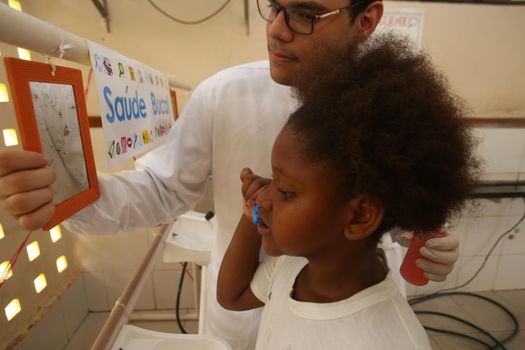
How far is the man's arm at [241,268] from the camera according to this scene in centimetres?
73

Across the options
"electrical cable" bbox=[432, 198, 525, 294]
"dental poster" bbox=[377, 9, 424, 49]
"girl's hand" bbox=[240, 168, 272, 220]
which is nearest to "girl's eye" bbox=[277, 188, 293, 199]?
"girl's hand" bbox=[240, 168, 272, 220]

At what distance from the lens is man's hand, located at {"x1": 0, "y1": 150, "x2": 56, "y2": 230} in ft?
1.34

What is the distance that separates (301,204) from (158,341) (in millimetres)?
578

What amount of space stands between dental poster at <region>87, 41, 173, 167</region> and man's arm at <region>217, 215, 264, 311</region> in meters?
0.31

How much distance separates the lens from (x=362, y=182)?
0.45 metres

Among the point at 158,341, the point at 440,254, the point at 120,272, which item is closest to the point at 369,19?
the point at 440,254

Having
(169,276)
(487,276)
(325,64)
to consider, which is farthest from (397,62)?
(487,276)

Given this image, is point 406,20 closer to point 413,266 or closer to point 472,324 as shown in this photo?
point 413,266

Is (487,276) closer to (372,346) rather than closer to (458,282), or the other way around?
(458,282)

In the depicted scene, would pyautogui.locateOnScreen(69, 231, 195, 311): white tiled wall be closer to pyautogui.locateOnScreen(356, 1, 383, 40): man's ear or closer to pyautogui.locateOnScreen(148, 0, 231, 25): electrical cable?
pyautogui.locateOnScreen(148, 0, 231, 25): electrical cable

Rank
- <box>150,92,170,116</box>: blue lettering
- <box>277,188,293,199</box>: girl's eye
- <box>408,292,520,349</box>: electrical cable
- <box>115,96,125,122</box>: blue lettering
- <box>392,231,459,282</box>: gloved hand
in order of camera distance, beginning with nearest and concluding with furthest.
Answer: <box>277,188,293,199</box>: girl's eye
<box>115,96,125,122</box>: blue lettering
<box>392,231,459,282</box>: gloved hand
<box>150,92,170,116</box>: blue lettering
<box>408,292,520,349</box>: electrical cable

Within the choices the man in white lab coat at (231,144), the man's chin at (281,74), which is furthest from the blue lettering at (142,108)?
the man's chin at (281,74)

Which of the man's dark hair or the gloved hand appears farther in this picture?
the gloved hand

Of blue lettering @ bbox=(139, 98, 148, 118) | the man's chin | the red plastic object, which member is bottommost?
the red plastic object
